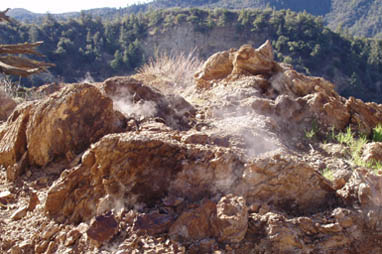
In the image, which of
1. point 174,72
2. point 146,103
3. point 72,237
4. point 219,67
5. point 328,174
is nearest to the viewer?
point 72,237

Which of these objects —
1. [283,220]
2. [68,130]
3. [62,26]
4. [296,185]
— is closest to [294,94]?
[296,185]

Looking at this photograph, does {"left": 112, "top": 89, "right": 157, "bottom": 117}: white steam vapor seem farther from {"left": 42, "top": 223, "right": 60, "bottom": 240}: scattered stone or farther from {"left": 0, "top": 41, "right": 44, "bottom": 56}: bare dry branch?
{"left": 0, "top": 41, "right": 44, "bottom": 56}: bare dry branch

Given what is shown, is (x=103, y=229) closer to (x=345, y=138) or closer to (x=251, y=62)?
(x=345, y=138)

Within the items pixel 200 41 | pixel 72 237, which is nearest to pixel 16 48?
pixel 72 237

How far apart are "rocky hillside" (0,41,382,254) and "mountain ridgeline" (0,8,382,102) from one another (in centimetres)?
3176

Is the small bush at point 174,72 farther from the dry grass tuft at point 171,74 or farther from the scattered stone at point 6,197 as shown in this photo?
the scattered stone at point 6,197

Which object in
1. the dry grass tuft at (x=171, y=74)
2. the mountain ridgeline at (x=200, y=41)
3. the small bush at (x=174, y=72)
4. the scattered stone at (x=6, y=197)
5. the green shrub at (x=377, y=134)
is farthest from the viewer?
the mountain ridgeline at (x=200, y=41)

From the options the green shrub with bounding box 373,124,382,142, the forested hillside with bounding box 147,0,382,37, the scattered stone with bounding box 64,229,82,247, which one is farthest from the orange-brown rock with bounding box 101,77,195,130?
the forested hillside with bounding box 147,0,382,37

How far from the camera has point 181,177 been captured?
7.62ft

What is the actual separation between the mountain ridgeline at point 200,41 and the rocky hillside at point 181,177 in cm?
3176

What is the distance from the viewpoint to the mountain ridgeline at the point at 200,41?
37156 mm

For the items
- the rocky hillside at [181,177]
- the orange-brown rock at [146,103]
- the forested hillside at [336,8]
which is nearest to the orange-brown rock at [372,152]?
the rocky hillside at [181,177]

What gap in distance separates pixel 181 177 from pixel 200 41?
42.1m

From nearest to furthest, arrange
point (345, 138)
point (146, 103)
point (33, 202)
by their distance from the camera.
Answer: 1. point (33, 202)
2. point (345, 138)
3. point (146, 103)
